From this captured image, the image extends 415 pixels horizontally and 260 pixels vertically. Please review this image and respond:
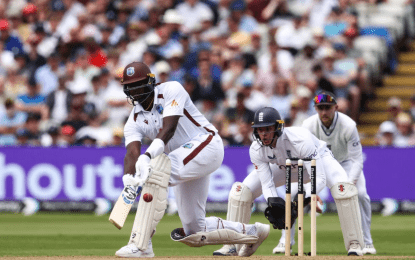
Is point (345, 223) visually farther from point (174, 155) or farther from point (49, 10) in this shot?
point (49, 10)

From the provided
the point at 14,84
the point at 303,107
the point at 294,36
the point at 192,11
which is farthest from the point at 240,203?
the point at 192,11

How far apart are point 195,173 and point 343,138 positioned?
2980 mm

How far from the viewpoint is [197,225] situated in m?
8.22

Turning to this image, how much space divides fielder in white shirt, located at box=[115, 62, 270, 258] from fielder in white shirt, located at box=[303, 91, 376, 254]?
217 centimetres

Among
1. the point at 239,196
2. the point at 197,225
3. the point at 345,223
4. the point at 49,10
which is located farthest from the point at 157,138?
the point at 49,10

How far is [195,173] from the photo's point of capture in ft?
26.1

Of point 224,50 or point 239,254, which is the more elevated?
point 224,50

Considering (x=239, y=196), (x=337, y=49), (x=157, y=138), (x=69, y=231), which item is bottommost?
(x=69, y=231)

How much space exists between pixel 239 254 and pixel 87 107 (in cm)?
843

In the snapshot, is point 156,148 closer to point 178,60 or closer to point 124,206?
point 124,206

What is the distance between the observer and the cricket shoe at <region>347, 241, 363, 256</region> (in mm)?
8711

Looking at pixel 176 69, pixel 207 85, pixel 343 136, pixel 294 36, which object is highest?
pixel 294 36

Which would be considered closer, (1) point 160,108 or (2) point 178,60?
(1) point 160,108

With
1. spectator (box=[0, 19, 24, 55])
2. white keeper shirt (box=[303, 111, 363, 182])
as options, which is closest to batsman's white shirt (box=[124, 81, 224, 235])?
white keeper shirt (box=[303, 111, 363, 182])
